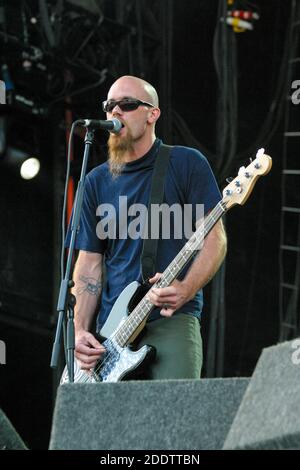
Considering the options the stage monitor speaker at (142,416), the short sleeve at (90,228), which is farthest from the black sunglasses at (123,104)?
the stage monitor speaker at (142,416)

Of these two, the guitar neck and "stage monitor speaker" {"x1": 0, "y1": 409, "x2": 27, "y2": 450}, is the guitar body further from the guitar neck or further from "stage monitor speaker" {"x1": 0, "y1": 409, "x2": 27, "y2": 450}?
"stage monitor speaker" {"x1": 0, "y1": 409, "x2": 27, "y2": 450}

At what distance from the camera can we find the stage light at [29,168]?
6.23 meters

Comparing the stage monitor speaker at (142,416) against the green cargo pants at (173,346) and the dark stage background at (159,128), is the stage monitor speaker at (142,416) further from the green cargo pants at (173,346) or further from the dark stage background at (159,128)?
the dark stage background at (159,128)

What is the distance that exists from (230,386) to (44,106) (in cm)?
452

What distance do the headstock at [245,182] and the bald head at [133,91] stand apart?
537 millimetres

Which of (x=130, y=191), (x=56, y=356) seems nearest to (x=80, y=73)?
(x=130, y=191)

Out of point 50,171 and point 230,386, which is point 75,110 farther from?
point 230,386

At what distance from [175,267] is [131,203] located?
36 cm

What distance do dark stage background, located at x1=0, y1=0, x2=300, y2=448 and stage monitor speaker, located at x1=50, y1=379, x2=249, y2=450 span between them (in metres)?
4.26

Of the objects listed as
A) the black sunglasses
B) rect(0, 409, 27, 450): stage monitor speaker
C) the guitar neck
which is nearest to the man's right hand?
the guitar neck

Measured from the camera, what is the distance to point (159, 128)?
21.4 ft

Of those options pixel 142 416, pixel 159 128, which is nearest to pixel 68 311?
pixel 142 416

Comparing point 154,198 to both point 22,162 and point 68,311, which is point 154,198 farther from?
point 22,162

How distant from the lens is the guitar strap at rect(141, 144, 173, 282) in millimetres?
3715
